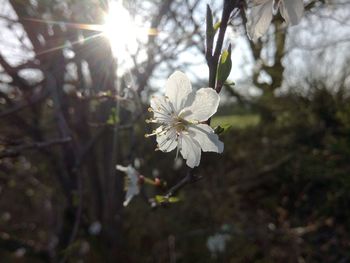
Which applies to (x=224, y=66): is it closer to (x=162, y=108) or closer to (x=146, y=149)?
(x=162, y=108)

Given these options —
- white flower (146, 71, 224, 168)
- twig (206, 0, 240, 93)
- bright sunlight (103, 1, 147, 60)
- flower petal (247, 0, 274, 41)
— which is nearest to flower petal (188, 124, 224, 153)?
white flower (146, 71, 224, 168)

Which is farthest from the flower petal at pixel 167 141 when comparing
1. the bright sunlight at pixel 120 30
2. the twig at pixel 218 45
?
the bright sunlight at pixel 120 30

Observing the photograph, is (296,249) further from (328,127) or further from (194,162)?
(194,162)

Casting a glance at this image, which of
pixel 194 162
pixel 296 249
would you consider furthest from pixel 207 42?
pixel 296 249

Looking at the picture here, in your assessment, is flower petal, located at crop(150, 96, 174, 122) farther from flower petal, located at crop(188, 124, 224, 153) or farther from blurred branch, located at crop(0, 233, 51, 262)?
blurred branch, located at crop(0, 233, 51, 262)

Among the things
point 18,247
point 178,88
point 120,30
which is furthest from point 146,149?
point 178,88

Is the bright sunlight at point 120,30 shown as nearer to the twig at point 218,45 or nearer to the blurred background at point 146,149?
the blurred background at point 146,149

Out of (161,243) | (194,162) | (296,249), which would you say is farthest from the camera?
(161,243)
